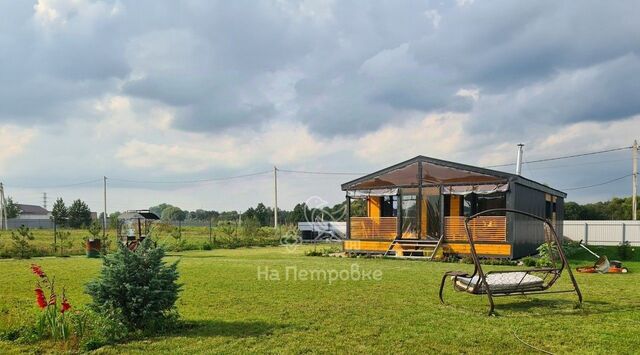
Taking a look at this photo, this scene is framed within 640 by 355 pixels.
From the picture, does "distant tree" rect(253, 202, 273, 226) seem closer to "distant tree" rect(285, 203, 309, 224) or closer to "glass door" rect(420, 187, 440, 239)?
"distant tree" rect(285, 203, 309, 224)

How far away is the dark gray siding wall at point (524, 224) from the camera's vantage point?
16.2m

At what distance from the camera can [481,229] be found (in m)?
16.5

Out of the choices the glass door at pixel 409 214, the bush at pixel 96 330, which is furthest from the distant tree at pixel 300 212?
the bush at pixel 96 330

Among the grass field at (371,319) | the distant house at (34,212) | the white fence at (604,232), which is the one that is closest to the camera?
the grass field at (371,319)

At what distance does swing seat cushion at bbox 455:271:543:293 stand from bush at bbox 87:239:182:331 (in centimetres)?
420

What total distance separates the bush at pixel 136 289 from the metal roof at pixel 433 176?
1299cm

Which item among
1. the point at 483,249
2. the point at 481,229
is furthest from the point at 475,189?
the point at 483,249

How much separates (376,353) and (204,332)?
2116 millimetres

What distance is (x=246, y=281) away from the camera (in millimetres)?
10359

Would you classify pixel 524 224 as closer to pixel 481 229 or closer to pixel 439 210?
pixel 481 229

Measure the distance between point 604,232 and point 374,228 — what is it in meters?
17.1

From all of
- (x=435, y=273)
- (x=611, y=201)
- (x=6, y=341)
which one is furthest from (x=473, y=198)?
(x=611, y=201)

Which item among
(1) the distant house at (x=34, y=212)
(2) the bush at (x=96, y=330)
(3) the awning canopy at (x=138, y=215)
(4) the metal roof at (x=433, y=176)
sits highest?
(4) the metal roof at (x=433, y=176)

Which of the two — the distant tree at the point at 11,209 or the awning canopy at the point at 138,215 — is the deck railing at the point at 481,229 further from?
the distant tree at the point at 11,209
